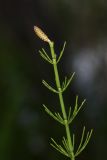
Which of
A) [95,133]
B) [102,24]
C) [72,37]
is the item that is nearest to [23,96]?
[95,133]

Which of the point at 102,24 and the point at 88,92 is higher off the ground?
the point at 102,24

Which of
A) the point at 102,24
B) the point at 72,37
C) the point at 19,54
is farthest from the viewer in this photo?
the point at 72,37

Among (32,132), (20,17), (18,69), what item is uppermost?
(20,17)

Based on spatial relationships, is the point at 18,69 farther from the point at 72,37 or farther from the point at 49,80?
the point at 72,37

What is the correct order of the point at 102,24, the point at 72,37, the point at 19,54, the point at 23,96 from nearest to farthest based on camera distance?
1. the point at 23,96
2. the point at 19,54
3. the point at 102,24
4. the point at 72,37

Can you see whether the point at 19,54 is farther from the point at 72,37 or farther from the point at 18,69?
the point at 72,37

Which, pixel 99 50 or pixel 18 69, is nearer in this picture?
pixel 18 69
